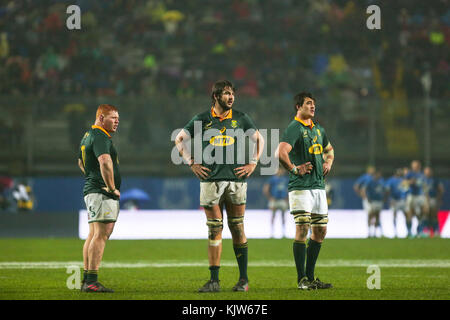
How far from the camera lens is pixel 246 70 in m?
29.4

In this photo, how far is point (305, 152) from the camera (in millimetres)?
9016

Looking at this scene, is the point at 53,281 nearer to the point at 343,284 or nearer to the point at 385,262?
the point at 343,284

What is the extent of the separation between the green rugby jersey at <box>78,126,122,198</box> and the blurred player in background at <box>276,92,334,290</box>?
1.90 meters

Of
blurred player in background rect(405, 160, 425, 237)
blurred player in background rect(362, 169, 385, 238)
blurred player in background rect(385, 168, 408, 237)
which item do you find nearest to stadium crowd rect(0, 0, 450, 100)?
blurred player in background rect(385, 168, 408, 237)

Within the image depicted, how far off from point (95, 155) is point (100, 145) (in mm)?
156

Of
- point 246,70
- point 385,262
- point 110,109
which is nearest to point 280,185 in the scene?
point 246,70

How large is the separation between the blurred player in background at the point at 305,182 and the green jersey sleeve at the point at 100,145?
1.93 metres

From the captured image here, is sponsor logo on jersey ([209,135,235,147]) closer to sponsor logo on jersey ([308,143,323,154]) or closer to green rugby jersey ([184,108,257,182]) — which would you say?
green rugby jersey ([184,108,257,182])

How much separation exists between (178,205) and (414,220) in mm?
7528

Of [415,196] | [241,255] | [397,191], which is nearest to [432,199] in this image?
[415,196]

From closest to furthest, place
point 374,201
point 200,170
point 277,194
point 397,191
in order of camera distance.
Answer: point 200,170 → point 374,201 → point 277,194 → point 397,191

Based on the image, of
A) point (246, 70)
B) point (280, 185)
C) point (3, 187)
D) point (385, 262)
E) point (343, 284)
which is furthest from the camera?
point (246, 70)

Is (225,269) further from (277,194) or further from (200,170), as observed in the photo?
(277,194)
